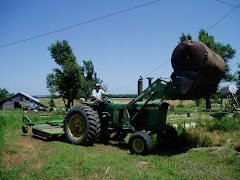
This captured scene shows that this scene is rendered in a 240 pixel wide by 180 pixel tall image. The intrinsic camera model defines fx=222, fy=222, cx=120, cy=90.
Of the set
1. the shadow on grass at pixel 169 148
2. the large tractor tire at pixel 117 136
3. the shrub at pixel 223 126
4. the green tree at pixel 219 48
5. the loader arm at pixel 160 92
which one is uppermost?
the green tree at pixel 219 48

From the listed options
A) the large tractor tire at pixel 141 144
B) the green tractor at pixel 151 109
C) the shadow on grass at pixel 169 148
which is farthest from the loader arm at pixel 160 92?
the shadow on grass at pixel 169 148

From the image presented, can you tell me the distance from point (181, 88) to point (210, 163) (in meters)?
2.10

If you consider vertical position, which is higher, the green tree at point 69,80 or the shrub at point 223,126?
the green tree at point 69,80

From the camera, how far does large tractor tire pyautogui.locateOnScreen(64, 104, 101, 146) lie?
787cm

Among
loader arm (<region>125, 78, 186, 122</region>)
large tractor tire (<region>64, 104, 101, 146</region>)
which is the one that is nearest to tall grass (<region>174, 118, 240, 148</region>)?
loader arm (<region>125, 78, 186, 122</region>)

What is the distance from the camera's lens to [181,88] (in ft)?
20.7

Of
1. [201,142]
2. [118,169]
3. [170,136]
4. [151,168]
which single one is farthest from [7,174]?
[201,142]

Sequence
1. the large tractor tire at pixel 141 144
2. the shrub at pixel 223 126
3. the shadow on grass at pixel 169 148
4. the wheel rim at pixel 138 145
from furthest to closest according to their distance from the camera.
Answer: the shrub at pixel 223 126
the shadow on grass at pixel 169 148
the wheel rim at pixel 138 145
the large tractor tire at pixel 141 144

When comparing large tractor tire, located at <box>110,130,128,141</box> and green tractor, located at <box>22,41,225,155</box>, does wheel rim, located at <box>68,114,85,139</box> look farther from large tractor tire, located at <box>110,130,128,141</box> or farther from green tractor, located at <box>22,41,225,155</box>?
large tractor tire, located at <box>110,130,128,141</box>

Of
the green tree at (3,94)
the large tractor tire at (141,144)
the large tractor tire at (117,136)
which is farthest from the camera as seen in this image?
the green tree at (3,94)

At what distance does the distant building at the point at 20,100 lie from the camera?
4922cm

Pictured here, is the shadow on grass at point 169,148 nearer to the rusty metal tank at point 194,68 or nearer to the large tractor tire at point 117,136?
the large tractor tire at point 117,136

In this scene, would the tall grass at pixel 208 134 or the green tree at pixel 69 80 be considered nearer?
the tall grass at pixel 208 134

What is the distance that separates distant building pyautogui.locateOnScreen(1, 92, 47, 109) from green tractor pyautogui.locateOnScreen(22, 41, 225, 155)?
141 feet
